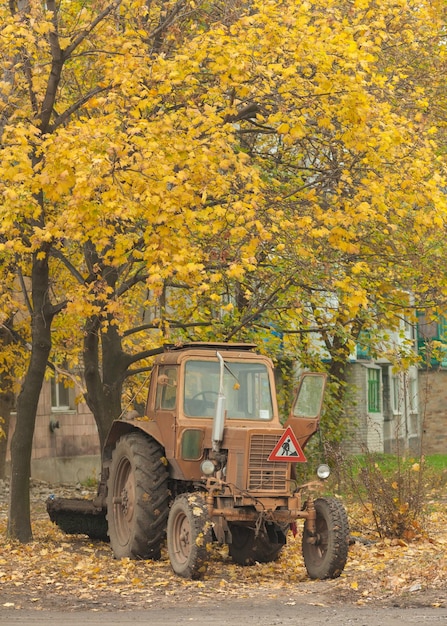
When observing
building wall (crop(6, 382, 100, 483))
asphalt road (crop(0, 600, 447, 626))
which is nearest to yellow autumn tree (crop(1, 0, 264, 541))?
asphalt road (crop(0, 600, 447, 626))

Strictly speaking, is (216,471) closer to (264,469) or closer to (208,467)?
(208,467)

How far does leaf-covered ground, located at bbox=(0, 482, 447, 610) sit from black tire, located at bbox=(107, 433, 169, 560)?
221 mm

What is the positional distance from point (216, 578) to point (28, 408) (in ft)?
14.9

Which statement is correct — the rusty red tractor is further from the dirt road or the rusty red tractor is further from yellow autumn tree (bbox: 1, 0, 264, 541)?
yellow autumn tree (bbox: 1, 0, 264, 541)

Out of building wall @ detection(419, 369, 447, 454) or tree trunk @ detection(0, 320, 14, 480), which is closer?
tree trunk @ detection(0, 320, 14, 480)

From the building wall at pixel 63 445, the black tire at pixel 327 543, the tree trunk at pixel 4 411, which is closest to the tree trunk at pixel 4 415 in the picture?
the tree trunk at pixel 4 411

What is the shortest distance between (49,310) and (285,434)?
14.8 feet

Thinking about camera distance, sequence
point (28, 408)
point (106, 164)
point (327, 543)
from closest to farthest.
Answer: point (327, 543) < point (106, 164) < point (28, 408)

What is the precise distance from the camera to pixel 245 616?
10.0m

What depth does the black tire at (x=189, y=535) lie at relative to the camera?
1216cm

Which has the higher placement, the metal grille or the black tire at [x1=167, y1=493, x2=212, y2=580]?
the metal grille

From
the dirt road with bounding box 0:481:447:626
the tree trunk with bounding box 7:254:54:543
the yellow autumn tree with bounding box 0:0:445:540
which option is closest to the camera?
the dirt road with bounding box 0:481:447:626

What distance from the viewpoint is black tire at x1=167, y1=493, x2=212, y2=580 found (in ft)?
39.9

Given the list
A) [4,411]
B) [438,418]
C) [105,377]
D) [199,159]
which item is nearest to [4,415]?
[4,411]
